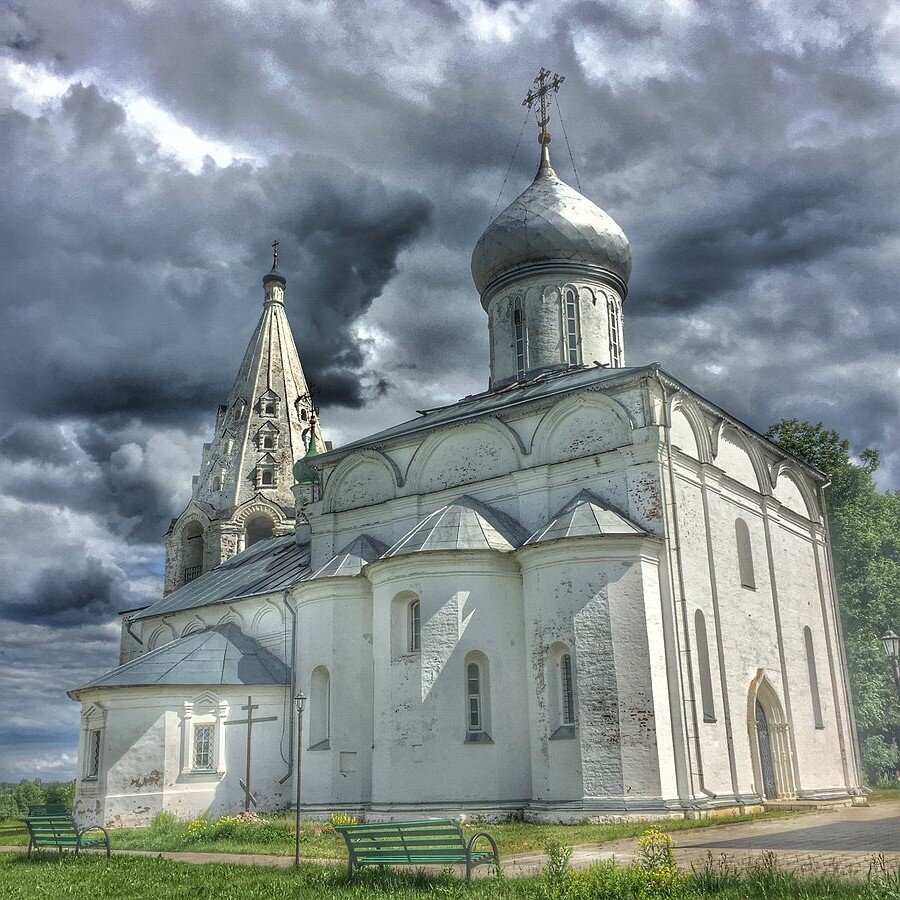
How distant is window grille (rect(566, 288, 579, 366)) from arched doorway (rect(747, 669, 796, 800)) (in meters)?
7.66

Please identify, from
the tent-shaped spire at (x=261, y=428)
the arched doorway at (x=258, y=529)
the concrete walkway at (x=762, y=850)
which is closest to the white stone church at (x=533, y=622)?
the concrete walkway at (x=762, y=850)

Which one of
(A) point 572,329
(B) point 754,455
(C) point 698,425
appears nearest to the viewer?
(C) point 698,425

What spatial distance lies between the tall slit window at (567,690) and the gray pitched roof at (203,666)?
6.14 m

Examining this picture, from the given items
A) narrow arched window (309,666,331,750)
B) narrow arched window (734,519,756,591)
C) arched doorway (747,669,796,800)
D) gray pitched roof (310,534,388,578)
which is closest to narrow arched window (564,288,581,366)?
narrow arched window (734,519,756,591)

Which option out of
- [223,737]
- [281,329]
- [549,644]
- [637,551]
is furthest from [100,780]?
[281,329]

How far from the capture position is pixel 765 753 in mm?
17062

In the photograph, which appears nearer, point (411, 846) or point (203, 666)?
point (411, 846)

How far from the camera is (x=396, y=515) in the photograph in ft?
62.7

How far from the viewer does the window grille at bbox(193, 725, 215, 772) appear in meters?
17.8

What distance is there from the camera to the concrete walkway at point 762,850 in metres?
8.67

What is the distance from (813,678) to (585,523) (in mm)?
7311

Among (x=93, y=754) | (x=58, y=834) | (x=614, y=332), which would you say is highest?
(x=614, y=332)

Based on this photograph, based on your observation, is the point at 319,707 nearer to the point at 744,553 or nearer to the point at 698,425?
the point at 744,553

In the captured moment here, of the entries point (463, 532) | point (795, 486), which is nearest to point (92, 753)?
point (463, 532)
